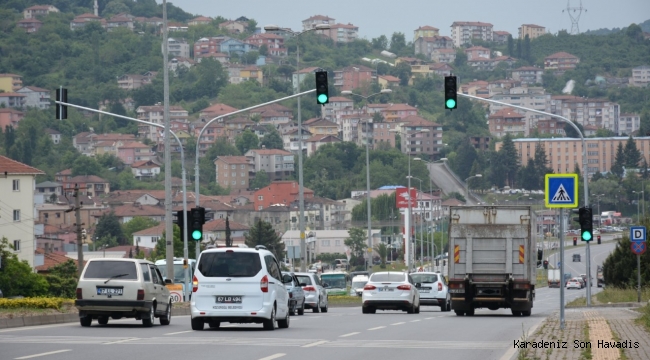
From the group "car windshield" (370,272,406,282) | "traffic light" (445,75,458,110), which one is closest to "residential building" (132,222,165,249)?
"car windshield" (370,272,406,282)

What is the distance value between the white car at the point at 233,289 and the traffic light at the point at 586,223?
41.0 ft

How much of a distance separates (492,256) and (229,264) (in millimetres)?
11286

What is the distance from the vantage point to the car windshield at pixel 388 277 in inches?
1497

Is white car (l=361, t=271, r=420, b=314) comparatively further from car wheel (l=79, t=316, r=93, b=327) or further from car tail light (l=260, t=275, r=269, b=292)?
car tail light (l=260, t=275, r=269, b=292)

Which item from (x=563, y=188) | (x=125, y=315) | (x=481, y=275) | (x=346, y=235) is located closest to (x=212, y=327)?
(x=125, y=315)

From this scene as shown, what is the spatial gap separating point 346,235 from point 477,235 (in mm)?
140156

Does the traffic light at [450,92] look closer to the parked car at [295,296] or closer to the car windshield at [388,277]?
the car windshield at [388,277]

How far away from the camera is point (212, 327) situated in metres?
26.8

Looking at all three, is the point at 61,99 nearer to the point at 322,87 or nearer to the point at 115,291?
the point at 322,87

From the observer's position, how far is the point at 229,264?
25.6m

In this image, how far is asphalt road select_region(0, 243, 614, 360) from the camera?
63.2ft

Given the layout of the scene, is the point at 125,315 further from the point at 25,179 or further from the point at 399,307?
the point at 25,179

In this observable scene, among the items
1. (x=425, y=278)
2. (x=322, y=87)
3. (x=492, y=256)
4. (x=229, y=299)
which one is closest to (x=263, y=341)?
(x=229, y=299)

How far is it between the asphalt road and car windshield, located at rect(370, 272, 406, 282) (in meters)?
8.47
